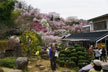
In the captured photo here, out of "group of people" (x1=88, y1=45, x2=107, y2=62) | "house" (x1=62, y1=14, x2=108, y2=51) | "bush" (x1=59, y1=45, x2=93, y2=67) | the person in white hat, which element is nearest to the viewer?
the person in white hat

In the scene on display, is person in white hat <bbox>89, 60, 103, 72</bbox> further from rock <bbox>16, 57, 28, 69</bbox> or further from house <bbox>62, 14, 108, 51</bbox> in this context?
house <bbox>62, 14, 108, 51</bbox>

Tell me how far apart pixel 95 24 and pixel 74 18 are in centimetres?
2415

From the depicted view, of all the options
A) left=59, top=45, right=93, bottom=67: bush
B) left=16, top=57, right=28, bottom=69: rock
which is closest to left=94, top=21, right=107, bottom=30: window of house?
left=59, top=45, right=93, bottom=67: bush

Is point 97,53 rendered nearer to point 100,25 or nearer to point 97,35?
point 97,35

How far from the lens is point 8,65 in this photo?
8.54 m

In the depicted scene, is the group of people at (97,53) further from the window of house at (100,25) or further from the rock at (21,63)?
the window of house at (100,25)

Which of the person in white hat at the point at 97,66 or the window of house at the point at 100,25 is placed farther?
the window of house at the point at 100,25

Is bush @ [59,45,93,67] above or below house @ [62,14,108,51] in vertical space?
below

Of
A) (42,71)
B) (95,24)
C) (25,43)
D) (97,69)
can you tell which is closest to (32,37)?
(25,43)

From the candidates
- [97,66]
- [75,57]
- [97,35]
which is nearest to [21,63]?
[75,57]

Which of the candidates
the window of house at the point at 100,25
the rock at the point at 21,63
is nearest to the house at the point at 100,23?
the window of house at the point at 100,25

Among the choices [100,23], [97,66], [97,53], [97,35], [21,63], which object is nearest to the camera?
[97,66]

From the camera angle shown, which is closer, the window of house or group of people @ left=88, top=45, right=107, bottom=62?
group of people @ left=88, top=45, right=107, bottom=62

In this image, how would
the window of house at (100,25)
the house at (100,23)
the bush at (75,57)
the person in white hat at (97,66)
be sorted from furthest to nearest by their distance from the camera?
the window of house at (100,25) → the house at (100,23) → the bush at (75,57) → the person in white hat at (97,66)
